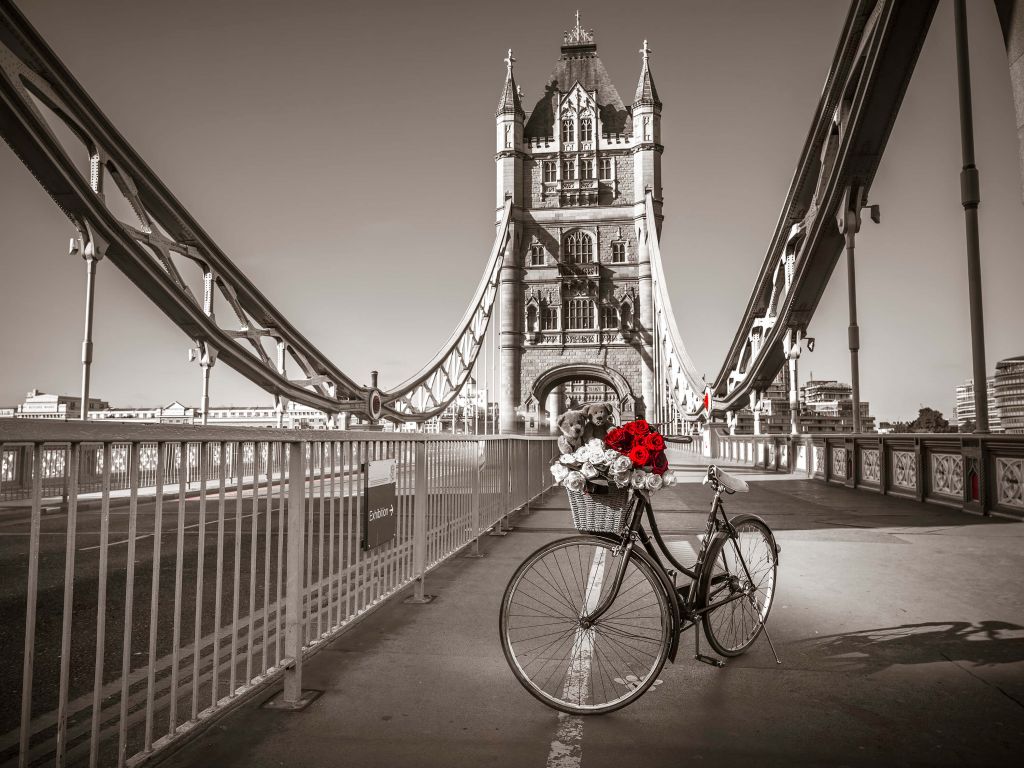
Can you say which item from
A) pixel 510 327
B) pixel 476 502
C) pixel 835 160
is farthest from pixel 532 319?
pixel 476 502

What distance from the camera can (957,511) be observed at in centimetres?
761

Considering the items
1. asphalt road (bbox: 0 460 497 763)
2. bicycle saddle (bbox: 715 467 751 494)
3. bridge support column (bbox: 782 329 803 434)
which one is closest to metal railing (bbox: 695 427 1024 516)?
bridge support column (bbox: 782 329 803 434)

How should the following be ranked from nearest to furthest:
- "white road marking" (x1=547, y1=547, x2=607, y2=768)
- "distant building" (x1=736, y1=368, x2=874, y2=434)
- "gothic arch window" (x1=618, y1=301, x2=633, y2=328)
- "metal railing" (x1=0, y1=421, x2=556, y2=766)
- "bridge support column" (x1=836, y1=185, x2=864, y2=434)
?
"metal railing" (x1=0, y1=421, x2=556, y2=766) → "white road marking" (x1=547, y1=547, x2=607, y2=768) → "bridge support column" (x1=836, y1=185, x2=864, y2=434) → "gothic arch window" (x1=618, y1=301, x2=633, y2=328) → "distant building" (x1=736, y1=368, x2=874, y2=434)

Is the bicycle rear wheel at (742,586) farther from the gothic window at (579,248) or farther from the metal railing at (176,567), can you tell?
the gothic window at (579,248)

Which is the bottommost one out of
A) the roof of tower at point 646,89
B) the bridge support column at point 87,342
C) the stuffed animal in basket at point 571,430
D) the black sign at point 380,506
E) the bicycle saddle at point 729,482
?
the black sign at point 380,506

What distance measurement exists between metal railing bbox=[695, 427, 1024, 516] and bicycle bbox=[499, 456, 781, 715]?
5147 millimetres

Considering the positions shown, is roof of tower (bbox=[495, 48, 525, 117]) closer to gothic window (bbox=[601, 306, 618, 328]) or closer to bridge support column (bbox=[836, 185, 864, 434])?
gothic window (bbox=[601, 306, 618, 328])

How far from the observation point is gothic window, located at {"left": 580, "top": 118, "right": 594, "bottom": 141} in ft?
128

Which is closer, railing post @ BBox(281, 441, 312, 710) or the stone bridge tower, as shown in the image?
railing post @ BBox(281, 441, 312, 710)

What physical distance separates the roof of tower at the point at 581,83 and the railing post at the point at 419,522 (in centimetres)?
3781

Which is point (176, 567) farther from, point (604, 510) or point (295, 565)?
point (604, 510)

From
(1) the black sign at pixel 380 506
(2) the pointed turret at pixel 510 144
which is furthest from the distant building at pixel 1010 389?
(1) the black sign at pixel 380 506

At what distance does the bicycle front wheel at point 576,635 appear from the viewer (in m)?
2.30

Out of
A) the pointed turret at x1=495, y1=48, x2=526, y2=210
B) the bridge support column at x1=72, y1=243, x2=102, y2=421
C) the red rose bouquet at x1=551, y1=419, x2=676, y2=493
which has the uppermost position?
the pointed turret at x1=495, y1=48, x2=526, y2=210
